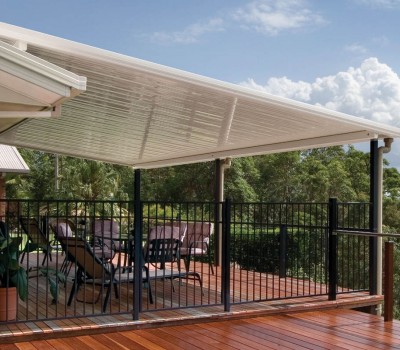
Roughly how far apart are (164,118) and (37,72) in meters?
3.79

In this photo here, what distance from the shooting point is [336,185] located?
28.4 meters

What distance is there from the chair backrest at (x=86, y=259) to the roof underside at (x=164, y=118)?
167cm

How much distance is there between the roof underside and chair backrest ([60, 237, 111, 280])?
5.48 feet

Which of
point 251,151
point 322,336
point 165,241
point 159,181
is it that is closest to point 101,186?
point 159,181

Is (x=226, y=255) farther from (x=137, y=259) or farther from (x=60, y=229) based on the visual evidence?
(x=60, y=229)

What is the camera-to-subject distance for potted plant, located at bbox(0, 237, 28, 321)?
5.91 metres

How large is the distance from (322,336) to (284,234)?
3442 millimetres

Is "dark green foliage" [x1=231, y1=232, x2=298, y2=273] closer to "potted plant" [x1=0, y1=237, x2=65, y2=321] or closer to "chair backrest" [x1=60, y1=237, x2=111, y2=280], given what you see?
"chair backrest" [x1=60, y1=237, x2=111, y2=280]

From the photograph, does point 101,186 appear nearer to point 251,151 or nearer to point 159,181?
point 159,181

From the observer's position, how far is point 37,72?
4148 millimetres

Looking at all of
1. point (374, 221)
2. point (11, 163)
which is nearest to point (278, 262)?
point (374, 221)

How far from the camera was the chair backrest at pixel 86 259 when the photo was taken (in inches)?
259

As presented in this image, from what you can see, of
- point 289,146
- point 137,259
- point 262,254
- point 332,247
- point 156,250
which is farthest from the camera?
point 262,254

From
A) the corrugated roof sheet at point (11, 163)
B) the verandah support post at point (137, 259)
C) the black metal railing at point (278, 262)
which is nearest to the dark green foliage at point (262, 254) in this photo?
the black metal railing at point (278, 262)
